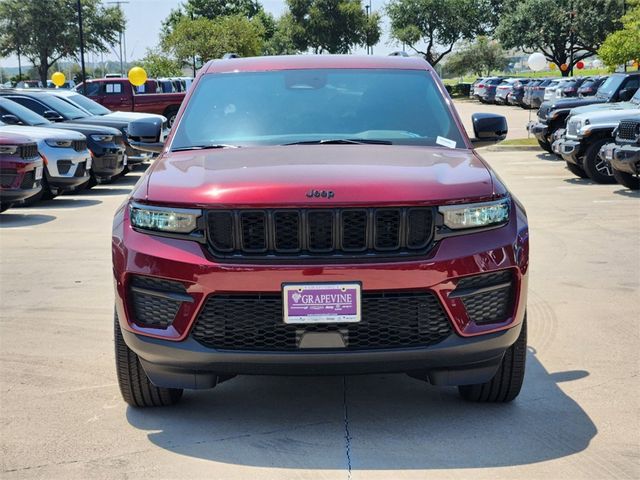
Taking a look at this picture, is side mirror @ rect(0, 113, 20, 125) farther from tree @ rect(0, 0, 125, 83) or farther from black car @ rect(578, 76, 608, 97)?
tree @ rect(0, 0, 125, 83)

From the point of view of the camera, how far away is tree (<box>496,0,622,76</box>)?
62.9 meters

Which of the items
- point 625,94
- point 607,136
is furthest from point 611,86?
point 607,136

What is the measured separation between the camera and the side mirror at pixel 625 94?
64.6ft

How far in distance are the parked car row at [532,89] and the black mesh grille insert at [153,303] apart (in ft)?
91.1

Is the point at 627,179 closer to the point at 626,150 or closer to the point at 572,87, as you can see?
the point at 626,150

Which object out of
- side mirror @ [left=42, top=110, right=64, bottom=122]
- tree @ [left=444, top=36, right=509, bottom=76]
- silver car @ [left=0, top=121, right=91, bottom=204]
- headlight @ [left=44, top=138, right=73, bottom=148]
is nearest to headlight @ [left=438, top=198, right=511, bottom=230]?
silver car @ [left=0, top=121, right=91, bottom=204]

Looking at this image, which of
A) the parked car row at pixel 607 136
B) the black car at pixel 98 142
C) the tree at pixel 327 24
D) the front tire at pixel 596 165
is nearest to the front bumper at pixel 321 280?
the parked car row at pixel 607 136

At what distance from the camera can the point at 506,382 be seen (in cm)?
489

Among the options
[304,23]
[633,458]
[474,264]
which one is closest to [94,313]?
[474,264]

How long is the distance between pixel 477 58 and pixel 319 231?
316 ft

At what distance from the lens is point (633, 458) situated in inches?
170

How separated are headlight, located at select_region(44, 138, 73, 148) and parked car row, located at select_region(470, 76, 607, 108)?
1954 cm

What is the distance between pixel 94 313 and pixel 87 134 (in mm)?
10677

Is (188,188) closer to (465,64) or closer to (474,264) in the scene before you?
(474,264)
